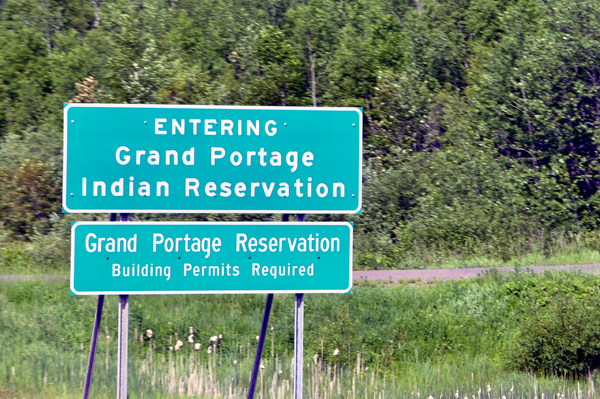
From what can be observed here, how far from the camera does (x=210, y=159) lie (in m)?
5.02

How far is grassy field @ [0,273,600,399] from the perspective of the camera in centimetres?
852

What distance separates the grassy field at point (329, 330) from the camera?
8516 mm

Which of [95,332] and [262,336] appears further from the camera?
[262,336]

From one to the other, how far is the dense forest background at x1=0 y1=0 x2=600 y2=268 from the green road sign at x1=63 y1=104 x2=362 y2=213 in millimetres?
9868

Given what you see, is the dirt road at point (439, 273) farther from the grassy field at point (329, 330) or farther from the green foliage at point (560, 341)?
the green foliage at point (560, 341)

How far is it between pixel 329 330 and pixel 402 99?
15.1 metres

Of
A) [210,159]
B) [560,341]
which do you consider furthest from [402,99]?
[210,159]

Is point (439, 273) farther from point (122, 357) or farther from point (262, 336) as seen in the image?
point (122, 357)

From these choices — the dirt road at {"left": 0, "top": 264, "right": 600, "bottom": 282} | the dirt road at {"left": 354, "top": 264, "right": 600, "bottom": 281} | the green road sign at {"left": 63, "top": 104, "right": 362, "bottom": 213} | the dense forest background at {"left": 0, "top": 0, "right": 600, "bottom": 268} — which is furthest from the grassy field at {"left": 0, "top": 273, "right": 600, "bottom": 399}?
A: the dense forest background at {"left": 0, "top": 0, "right": 600, "bottom": 268}

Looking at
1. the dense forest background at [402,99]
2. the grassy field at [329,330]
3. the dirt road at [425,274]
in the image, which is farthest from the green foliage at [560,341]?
the dense forest background at [402,99]

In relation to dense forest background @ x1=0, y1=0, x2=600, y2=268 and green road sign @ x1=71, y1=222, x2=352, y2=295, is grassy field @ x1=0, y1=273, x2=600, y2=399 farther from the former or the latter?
dense forest background @ x1=0, y1=0, x2=600, y2=268

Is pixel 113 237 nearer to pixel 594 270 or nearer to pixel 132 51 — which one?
pixel 594 270

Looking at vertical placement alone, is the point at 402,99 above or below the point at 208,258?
above

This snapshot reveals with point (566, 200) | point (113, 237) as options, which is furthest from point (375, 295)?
point (566, 200)
